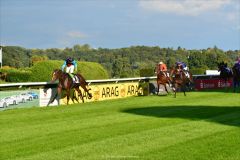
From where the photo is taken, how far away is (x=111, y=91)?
29406 mm

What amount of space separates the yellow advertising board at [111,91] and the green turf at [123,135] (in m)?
9.15

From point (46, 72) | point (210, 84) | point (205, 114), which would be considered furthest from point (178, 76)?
point (205, 114)

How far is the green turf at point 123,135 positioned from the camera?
9.34 metres

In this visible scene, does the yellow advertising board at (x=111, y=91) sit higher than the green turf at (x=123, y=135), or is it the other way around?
the yellow advertising board at (x=111, y=91)

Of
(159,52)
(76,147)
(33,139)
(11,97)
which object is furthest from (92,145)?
(159,52)

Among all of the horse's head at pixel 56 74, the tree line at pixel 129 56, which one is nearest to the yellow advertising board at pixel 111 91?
the horse's head at pixel 56 74

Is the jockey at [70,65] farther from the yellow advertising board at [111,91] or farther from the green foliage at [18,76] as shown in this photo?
the green foliage at [18,76]

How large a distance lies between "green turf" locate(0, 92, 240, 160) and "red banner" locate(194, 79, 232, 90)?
23.0m

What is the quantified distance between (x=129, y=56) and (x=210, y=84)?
102m

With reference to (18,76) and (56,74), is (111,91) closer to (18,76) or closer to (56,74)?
(56,74)

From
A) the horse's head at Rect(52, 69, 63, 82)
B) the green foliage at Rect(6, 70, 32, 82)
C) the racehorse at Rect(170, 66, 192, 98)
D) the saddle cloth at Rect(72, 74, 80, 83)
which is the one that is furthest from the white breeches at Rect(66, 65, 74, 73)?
the green foliage at Rect(6, 70, 32, 82)

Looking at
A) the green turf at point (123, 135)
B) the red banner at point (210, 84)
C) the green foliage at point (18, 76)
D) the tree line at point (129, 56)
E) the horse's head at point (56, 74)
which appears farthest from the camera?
the tree line at point (129, 56)

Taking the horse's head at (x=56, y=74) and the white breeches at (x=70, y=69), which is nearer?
the horse's head at (x=56, y=74)

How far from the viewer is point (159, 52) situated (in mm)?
158125
